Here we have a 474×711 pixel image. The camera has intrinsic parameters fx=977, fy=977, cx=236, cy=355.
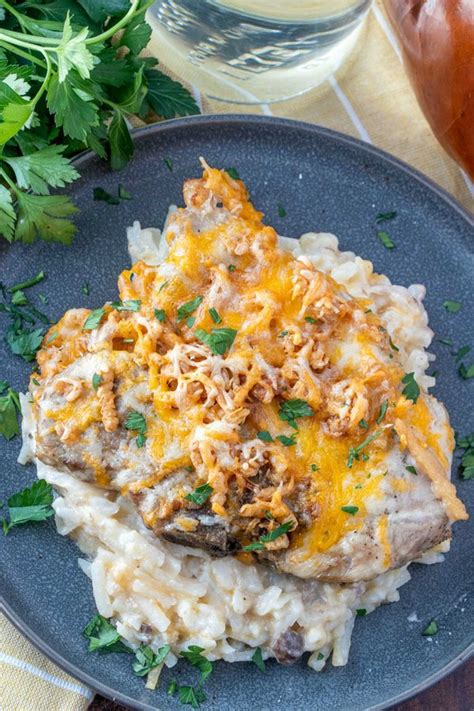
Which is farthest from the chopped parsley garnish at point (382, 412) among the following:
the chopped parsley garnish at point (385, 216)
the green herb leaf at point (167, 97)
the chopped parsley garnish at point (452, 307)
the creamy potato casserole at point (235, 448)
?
the green herb leaf at point (167, 97)

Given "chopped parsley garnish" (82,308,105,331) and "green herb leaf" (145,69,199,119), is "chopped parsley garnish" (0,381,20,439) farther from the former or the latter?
"green herb leaf" (145,69,199,119)

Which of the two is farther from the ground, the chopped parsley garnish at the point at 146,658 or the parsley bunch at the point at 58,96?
the parsley bunch at the point at 58,96

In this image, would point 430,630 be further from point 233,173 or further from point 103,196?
point 103,196

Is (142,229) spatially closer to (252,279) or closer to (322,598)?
(252,279)

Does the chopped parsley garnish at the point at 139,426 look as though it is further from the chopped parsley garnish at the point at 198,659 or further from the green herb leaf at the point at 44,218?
the green herb leaf at the point at 44,218

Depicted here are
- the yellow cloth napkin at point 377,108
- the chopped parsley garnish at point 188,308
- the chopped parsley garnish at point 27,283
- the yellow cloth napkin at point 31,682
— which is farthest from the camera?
the yellow cloth napkin at point 377,108

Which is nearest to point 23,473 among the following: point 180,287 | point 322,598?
point 180,287
